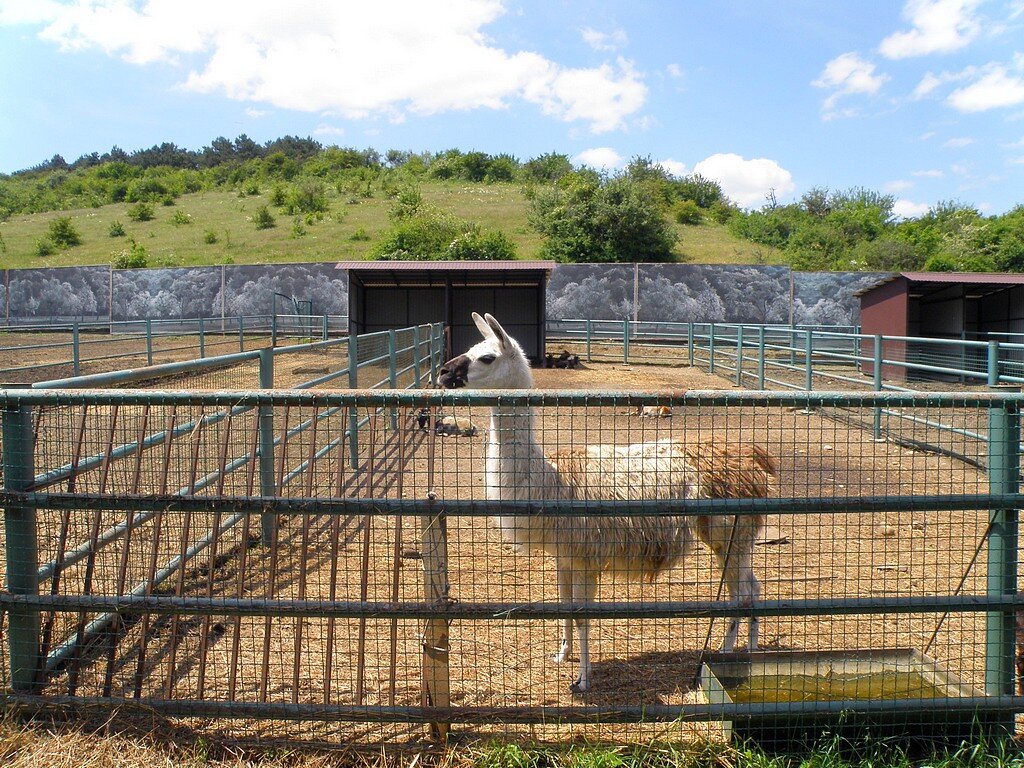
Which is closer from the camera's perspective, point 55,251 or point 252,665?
point 252,665

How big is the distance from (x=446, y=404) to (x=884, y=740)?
185 centimetres

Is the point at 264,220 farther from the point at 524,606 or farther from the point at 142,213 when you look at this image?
the point at 524,606

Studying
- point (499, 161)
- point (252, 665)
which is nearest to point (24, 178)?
point (499, 161)

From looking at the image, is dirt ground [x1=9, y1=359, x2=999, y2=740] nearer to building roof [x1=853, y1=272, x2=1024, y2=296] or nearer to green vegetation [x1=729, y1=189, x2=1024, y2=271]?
building roof [x1=853, y1=272, x2=1024, y2=296]

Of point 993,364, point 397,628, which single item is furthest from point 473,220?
point 397,628

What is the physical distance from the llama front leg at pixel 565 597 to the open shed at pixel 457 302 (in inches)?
627

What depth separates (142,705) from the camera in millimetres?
2527

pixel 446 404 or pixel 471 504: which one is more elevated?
pixel 446 404

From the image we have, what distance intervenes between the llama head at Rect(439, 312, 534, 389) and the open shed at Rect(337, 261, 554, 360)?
15015 millimetres

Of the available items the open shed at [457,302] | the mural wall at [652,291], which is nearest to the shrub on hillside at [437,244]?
the mural wall at [652,291]

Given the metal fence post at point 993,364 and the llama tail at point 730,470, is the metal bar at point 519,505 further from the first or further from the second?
the metal fence post at point 993,364

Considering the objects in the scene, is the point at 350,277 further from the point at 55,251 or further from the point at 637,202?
the point at 55,251

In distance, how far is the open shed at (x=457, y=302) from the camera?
19656mm

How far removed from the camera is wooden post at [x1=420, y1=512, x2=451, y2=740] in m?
2.55
